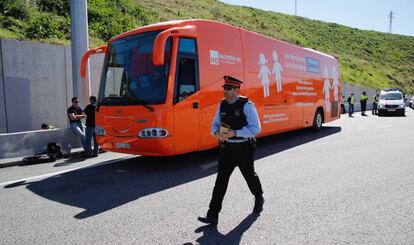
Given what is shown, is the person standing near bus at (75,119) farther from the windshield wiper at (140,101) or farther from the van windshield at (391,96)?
the van windshield at (391,96)

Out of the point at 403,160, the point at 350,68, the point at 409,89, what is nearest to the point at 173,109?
the point at 403,160

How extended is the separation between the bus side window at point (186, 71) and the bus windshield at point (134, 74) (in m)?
0.26

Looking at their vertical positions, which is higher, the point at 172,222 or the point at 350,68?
the point at 350,68

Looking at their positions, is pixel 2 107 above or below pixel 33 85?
below

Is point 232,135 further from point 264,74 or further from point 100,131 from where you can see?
point 264,74

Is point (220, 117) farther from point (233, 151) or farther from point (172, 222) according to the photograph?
point (172, 222)

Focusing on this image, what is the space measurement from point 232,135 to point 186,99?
3.11m

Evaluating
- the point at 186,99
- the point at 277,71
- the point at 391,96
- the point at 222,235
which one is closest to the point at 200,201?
the point at 222,235

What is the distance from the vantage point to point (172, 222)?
13.9 ft

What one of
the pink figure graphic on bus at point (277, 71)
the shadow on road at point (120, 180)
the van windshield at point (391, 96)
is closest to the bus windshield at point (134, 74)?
the shadow on road at point (120, 180)

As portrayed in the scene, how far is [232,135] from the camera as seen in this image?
4.05m

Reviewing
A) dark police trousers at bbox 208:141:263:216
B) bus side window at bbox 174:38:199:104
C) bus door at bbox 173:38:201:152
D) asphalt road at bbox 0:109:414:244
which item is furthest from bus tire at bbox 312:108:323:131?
dark police trousers at bbox 208:141:263:216

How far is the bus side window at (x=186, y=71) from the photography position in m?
6.85

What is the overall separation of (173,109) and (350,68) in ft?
162
